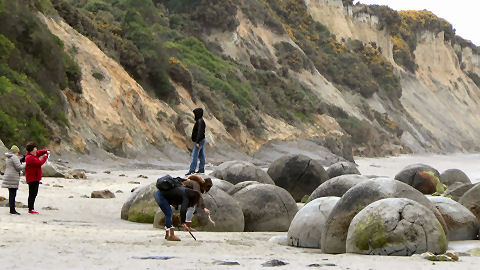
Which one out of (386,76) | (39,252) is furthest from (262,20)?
(39,252)

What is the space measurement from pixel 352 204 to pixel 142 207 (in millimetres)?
4268

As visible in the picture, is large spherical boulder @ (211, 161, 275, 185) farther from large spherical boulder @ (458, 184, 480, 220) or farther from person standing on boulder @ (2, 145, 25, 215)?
large spherical boulder @ (458, 184, 480, 220)

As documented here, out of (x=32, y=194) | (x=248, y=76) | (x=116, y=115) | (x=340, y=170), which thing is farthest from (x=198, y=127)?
(x=248, y=76)

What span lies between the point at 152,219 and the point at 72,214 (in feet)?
4.25

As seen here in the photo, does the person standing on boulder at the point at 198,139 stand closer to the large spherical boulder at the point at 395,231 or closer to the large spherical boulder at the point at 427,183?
the large spherical boulder at the point at 427,183

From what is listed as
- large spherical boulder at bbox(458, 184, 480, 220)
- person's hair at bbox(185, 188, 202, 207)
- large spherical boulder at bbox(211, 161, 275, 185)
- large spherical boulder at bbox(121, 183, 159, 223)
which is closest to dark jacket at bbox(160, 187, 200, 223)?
person's hair at bbox(185, 188, 202, 207)

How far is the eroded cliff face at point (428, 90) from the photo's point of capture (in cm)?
7170

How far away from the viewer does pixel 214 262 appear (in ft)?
22.1

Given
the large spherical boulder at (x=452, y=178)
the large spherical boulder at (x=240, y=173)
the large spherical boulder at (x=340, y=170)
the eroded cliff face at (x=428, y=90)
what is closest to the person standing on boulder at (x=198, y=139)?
the large spherical boulder at (x=240, y=173)

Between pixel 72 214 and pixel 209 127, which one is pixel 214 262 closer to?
pixel 72 214

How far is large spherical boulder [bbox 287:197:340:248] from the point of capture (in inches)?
360

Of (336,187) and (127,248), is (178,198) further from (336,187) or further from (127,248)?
(336,187)

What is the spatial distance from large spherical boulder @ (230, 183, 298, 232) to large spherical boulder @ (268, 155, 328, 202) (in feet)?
15.8

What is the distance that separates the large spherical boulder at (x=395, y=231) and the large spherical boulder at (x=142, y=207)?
14.7ft
